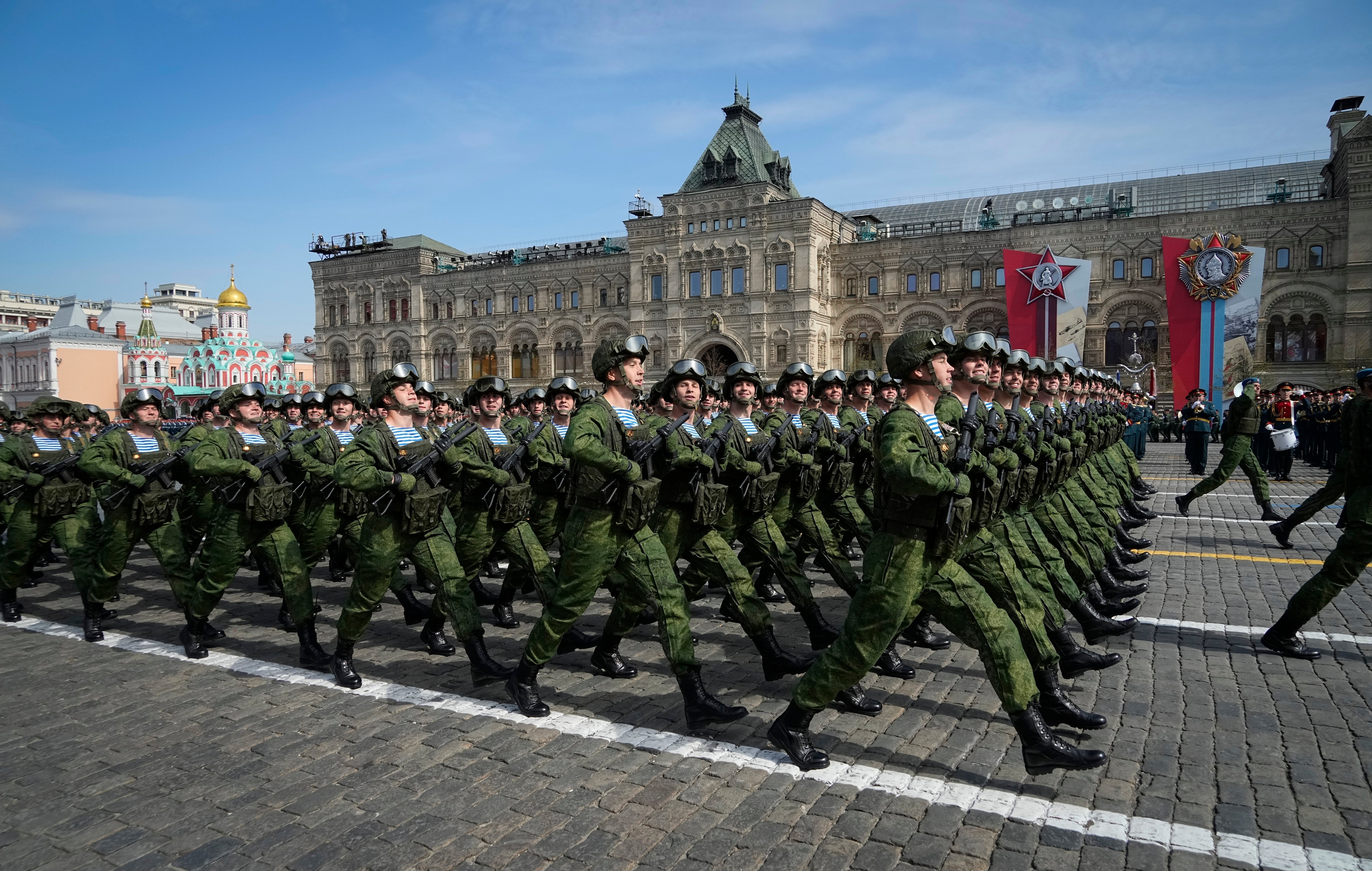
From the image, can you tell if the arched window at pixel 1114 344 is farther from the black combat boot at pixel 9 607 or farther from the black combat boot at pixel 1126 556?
the black combat boot at pixel 9 607

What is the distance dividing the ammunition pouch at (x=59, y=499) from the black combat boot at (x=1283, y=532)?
41.4 feet

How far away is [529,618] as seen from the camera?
7.50 m

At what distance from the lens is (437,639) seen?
21.4 feet

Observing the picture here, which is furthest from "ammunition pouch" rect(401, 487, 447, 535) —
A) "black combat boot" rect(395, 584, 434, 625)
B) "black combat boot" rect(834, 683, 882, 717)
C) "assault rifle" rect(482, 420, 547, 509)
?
"black combat boot" rect(834, 683, 882, 717)

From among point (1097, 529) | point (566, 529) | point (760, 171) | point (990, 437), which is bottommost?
point (1097, 529)

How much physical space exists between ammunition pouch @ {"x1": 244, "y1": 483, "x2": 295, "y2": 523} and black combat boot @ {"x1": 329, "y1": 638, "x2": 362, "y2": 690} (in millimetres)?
1341

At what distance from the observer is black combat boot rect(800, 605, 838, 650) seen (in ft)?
19.7

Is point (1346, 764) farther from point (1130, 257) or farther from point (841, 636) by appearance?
point (1130, 257)

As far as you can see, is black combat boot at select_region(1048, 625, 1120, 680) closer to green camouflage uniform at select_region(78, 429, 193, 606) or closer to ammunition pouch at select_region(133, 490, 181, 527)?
green camouflage uniform at select_region(78, 429, 193, 606)

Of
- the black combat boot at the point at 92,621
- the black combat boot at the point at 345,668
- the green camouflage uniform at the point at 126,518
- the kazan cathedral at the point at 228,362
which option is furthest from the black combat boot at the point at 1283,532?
the kazan cathedral at the point at 228,362

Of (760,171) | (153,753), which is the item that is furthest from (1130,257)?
(153,753)

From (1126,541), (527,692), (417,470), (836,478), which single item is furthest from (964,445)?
(1126,541)

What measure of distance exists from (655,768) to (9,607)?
281 inches

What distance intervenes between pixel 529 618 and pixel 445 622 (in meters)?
0.74
